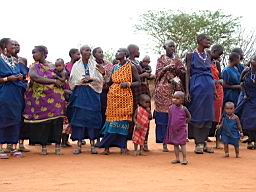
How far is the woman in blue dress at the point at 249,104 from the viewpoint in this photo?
10031 mm

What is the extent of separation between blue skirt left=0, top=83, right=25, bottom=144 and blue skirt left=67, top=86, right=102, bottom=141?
1.00 m

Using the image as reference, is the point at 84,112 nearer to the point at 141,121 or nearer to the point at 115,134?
the point at 115,134

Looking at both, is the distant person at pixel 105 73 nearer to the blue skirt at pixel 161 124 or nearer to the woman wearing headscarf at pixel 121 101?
the woman wearing headscarf at pixel 121 101

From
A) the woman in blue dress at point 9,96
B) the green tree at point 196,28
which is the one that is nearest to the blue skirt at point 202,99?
the woman in blue dress at point 9,96

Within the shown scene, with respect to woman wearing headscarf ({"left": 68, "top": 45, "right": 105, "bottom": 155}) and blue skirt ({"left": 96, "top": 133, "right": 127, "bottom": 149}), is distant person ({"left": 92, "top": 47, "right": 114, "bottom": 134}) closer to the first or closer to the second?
woman wearing headscarf ({"left": 68, "top": 45, "right": 105, "bottom": 155})

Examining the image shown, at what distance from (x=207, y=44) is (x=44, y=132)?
10.9ft

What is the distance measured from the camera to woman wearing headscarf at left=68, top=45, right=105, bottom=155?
29.2ft

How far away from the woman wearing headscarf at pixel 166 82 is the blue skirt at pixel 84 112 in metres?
1.21

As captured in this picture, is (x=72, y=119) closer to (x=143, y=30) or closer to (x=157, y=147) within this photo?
(x=157, y=147)

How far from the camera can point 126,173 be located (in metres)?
6.82

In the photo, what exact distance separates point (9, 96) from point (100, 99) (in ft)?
6.30

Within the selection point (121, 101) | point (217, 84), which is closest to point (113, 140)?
point (121, 101)

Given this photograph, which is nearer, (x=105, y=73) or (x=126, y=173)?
(x=126, y=173)

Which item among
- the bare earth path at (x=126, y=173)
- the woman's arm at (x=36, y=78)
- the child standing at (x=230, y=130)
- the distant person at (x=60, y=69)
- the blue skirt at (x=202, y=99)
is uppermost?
the distant person at (x=60, y=69)
